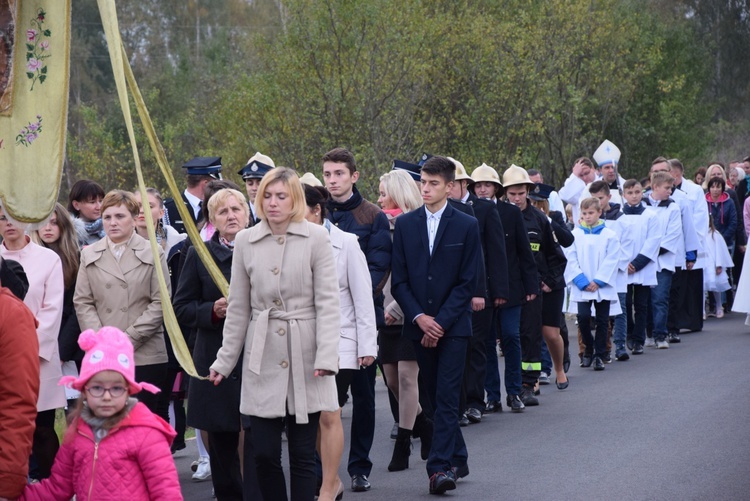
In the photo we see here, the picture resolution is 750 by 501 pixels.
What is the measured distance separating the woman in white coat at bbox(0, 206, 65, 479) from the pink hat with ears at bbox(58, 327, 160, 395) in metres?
2.35

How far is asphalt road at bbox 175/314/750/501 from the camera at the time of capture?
800 cm

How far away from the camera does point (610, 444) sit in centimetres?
936

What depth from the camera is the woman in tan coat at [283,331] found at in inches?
257

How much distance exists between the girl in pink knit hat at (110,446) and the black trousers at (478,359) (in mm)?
5739

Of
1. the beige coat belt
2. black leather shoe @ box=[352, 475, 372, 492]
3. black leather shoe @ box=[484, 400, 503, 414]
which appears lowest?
black leather shoe @ box=[352, 475, 372, 492]

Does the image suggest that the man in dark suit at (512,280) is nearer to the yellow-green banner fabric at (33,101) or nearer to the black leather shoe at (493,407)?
the black leather shoe at (493,407)

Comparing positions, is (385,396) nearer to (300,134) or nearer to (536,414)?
(536,414)

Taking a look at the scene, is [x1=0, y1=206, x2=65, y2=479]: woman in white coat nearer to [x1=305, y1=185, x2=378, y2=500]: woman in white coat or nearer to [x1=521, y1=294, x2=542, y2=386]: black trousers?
[x1=305, y1=185, x2=378, y2=500]: woman in white coat

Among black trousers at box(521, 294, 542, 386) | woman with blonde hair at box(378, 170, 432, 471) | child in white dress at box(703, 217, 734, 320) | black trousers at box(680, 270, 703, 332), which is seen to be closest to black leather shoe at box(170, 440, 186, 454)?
woman with blonde hair at box(378, 170, 432, 471)

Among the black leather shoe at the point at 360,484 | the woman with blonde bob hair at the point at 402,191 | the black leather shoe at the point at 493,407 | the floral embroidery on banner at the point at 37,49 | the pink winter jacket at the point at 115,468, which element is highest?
the floral embroidery on banner at the point at 37,49

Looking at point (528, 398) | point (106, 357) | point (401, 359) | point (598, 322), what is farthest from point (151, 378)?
point (598, 322)

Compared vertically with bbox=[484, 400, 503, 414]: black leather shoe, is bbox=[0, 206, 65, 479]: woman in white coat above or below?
above

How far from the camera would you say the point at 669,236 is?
16.3m

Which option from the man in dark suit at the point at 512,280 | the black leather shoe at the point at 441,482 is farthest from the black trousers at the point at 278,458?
the man in dark suit at the point at 512,280
